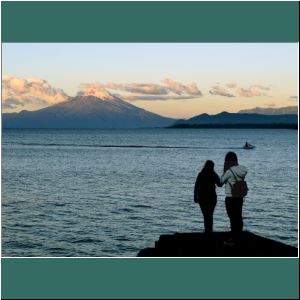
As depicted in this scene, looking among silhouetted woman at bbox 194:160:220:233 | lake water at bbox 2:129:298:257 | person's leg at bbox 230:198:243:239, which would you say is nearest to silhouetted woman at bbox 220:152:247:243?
person's leg at bbox 230:198:243:239

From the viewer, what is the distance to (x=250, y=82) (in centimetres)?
11394

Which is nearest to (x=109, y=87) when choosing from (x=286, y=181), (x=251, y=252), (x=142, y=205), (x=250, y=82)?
(x=250, y=82)

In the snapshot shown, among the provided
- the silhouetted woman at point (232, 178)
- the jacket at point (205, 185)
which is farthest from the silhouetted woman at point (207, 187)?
the silhouetted woman at point (232, 178)

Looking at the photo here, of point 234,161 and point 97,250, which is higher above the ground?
point 234,161

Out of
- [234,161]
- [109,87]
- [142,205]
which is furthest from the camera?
[109,87]

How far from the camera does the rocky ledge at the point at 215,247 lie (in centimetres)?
973

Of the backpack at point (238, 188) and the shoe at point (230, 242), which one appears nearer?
the backpack at point (238, 188)

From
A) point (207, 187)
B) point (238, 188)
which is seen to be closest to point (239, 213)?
point (238, 188)

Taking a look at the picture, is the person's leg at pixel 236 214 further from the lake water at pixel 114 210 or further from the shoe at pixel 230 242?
the lake water at pixel 114 210

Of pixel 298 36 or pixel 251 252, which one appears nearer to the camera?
pixel 298 36

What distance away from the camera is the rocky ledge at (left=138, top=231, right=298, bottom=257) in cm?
973

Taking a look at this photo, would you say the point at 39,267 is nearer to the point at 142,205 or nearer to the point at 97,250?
the point at 97,250

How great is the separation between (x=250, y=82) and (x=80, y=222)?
3626 inches

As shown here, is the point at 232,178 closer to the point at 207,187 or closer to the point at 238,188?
the point at 238,188
